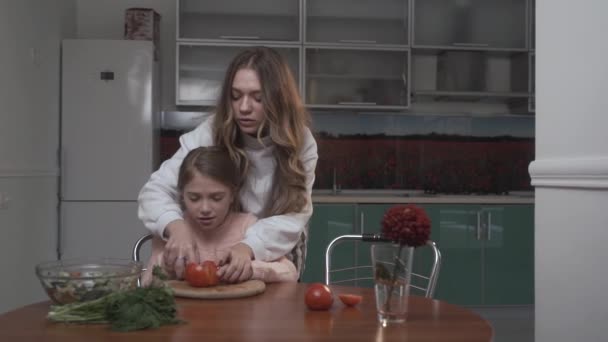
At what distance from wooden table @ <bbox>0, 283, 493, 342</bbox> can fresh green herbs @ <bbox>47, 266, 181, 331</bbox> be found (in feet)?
0.05

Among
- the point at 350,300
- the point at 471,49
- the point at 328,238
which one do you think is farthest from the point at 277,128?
the point at 471,49

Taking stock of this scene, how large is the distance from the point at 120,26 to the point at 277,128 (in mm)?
3455

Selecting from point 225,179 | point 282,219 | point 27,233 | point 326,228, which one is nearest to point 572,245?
point 282,219

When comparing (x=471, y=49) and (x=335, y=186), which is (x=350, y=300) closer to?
(x=335, y=186)

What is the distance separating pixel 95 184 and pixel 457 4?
2.84m

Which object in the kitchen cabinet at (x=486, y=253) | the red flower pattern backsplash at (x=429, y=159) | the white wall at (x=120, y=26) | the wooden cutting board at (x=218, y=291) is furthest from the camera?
the red flower pattern backsplash at (x=429, y=159)

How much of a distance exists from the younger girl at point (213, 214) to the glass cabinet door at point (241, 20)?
3.11 meters

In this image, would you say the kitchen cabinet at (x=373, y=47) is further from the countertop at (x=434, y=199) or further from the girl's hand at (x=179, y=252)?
the girl's hand at (x=179, y=252)

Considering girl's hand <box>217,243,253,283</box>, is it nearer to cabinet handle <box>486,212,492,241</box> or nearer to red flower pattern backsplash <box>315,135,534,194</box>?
cabinet handle <box>486,212,492,241</box>

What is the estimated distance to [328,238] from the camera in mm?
4547

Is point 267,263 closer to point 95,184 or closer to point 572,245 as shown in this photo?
point 572,245

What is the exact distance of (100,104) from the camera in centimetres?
452

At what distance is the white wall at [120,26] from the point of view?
5039mm

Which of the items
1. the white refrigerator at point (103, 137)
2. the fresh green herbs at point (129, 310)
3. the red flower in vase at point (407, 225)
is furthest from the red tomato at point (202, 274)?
the white refrigerator at point (103, 137)
